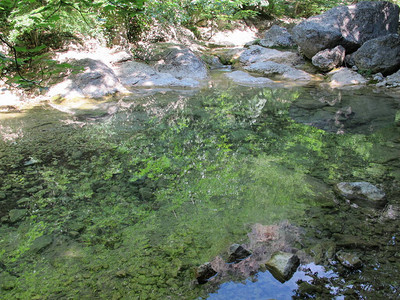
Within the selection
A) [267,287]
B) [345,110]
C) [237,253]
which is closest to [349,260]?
[267,287]

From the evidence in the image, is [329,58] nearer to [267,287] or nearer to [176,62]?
[176,62]

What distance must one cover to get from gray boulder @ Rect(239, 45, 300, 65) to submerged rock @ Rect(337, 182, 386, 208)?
10.3 metres

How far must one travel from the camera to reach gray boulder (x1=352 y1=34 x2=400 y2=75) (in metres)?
10.0

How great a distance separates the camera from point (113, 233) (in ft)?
8.03

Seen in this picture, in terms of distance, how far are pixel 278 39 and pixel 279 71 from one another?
500 cm

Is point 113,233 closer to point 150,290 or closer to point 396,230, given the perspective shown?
point 150,290

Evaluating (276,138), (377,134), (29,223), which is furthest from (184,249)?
(377,134)

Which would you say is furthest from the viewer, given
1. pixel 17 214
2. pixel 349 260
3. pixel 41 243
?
pixel 17 214

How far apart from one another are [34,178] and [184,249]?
2.23 metres

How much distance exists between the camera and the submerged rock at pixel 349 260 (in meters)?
2.01

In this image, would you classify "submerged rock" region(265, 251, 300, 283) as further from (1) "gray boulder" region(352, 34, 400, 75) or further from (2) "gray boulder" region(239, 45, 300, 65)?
(2) "gray boulder" region(239, 45, 300, 65)

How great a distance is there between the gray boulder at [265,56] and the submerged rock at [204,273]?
39.0 feet

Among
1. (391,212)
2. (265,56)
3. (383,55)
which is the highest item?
(383,55)

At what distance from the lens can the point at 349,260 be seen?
2.04 metres
